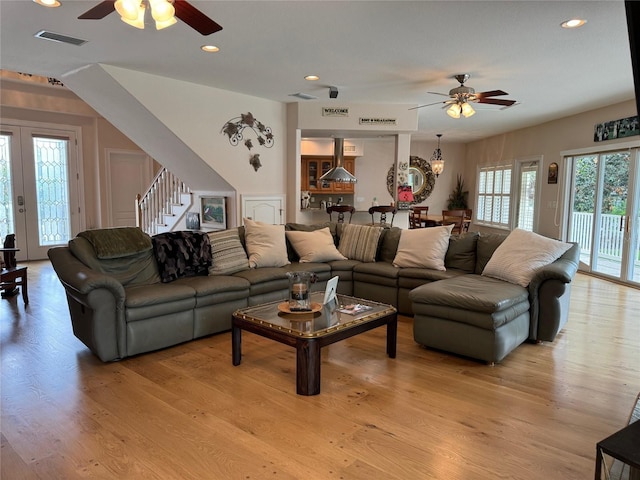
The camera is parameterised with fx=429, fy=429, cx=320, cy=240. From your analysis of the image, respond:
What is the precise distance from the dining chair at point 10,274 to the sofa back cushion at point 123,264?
1.67 meters

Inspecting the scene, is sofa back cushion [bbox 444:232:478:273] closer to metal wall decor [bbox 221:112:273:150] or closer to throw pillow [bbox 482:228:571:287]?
throw pillow [bbox 482:228:571:287]

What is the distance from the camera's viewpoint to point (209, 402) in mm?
2637

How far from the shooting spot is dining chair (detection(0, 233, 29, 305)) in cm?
461

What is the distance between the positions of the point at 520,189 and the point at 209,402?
328 inches

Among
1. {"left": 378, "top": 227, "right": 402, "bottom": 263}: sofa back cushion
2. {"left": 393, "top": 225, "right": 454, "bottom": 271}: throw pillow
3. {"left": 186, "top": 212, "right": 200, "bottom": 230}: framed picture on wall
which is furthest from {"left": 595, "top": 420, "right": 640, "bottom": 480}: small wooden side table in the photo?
{"left": 186, "top": 212, "right": 200, "bottom": 230}: framed picture on wall

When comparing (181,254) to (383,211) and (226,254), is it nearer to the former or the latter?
(226,254)

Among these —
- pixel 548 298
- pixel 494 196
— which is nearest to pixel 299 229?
pixel 548 298

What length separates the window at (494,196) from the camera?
31.4 feet

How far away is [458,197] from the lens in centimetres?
1144

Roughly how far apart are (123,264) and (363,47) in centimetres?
292

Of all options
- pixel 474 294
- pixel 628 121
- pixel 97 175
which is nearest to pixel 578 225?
pixel 628 121

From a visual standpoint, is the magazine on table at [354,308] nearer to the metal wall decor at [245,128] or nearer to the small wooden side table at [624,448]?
the small wooden side table at [624,448]

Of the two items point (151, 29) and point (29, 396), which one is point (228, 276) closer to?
point (29, 396)

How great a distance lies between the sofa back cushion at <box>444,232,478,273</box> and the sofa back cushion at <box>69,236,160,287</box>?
2.95 m
